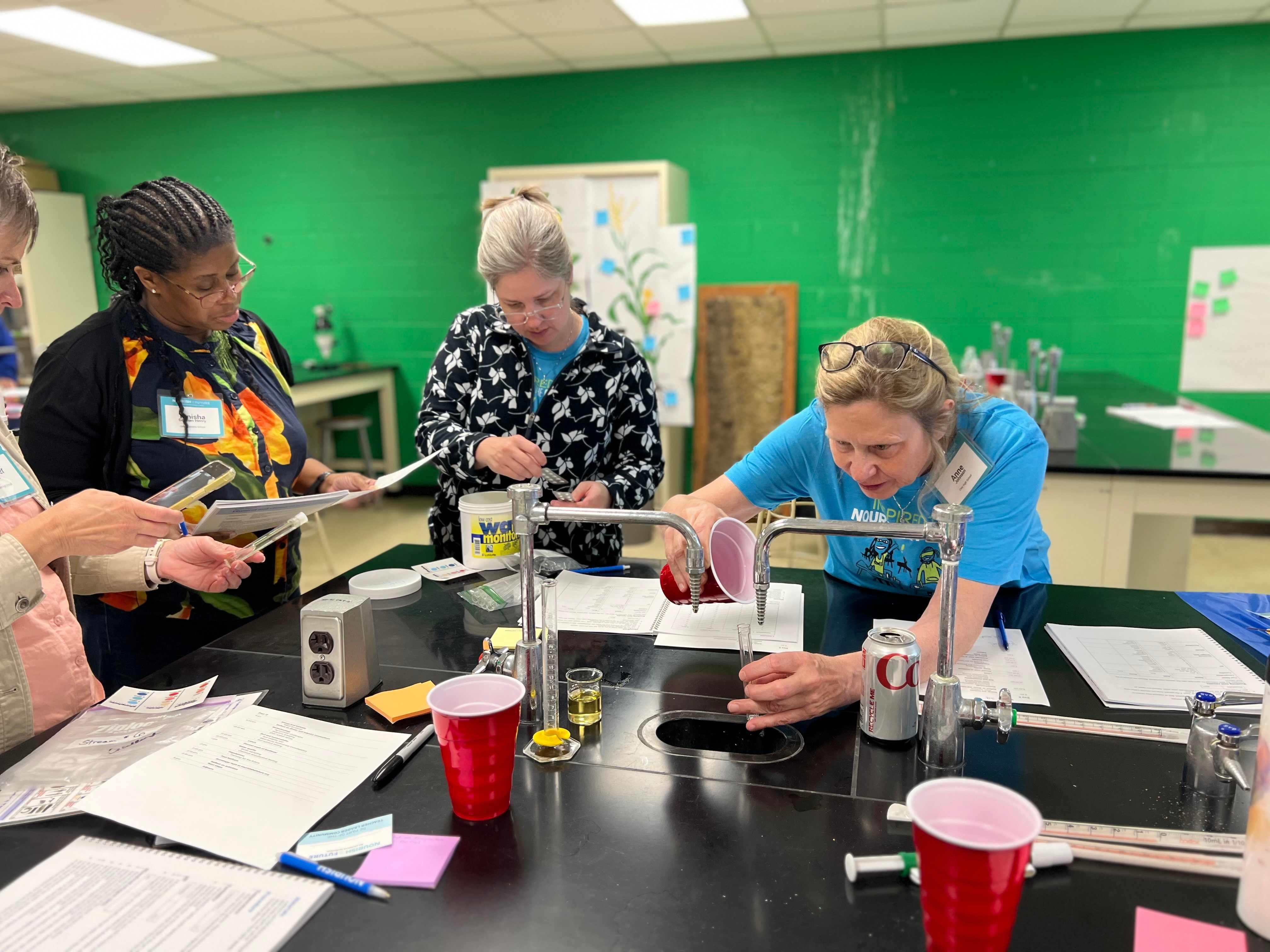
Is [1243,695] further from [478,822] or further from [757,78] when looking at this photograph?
[757,78]

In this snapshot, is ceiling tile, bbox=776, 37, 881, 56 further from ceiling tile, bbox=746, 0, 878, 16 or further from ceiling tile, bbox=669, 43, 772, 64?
ceiling tile, bbox=746, 0, 878, 16

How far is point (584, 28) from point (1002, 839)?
459 centimetres

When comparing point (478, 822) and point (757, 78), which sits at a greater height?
point (757, 78)

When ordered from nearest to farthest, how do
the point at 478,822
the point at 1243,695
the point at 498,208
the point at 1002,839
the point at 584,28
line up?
1. the point at 1002,839
2. the point at 478,822
3. the point at 1243,695
4. the point at 498,208
5. the point at 584,28

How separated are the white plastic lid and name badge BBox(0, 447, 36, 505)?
0.57m

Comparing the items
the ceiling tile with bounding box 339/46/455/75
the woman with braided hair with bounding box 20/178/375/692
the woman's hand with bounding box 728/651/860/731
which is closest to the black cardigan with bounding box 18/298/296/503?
the woman with braided hair with bounding box 20/178/375/692

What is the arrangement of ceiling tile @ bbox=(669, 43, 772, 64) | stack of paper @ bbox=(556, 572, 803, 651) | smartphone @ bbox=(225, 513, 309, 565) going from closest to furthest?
smartphone @ bbox=(225, 513, 309, 565)
stack of paper @ bbox=(556, 572, 803, 651)
ceiling tile @ bbox=(669, 43, 772, 64)

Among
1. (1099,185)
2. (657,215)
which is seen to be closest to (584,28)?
(657,215)

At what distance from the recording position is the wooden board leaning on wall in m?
5.24

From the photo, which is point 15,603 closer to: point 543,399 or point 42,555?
point 42,555

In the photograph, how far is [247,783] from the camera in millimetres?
1008

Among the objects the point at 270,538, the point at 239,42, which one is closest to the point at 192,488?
the point at 270,538

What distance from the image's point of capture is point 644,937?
773 millimetres

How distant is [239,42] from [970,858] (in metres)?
5.34
